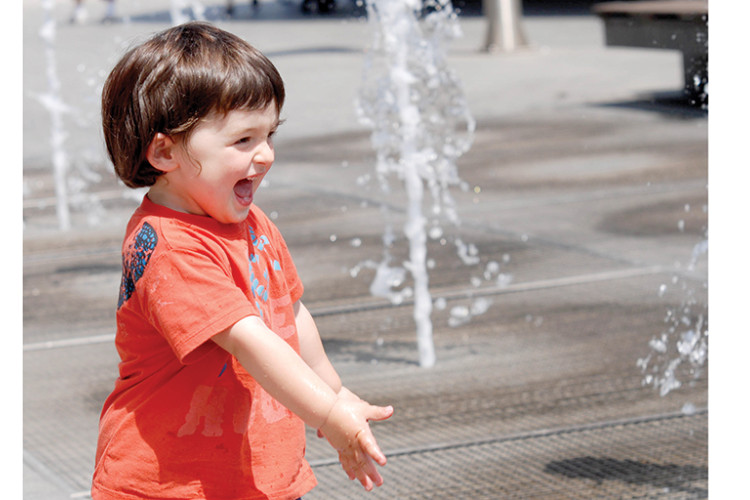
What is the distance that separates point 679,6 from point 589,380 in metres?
7.19

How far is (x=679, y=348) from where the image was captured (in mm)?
4527

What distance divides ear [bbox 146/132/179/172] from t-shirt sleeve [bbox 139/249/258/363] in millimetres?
177

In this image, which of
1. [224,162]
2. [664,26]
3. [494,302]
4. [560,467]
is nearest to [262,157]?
[224,162]

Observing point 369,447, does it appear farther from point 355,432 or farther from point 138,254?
point 138,254

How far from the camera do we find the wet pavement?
3.52m

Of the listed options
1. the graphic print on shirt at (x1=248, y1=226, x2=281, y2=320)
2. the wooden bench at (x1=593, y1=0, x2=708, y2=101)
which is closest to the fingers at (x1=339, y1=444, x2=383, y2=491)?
the graphic print on shirt at (x1=248, y1=226, x2=281, y2=320)

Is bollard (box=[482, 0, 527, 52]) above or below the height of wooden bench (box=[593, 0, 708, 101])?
below

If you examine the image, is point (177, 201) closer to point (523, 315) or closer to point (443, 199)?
point (523, 315)

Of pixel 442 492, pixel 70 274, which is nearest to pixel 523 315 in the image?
pixel 442 492

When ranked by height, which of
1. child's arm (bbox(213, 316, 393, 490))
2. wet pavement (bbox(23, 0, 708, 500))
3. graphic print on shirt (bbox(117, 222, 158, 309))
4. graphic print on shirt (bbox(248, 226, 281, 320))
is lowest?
wet pavement (bbox(23, 0, 708, 500))

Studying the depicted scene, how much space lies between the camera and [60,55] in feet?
68.8

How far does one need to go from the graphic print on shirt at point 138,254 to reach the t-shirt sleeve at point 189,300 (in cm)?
3

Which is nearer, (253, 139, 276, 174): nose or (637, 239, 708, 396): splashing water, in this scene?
(253, 139, 276, 174): nose

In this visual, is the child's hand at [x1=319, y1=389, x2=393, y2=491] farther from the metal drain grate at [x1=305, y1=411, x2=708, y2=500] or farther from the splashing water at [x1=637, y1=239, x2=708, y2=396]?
the splashing water at [x1=637, y1=239, x2=708, y2=396]
